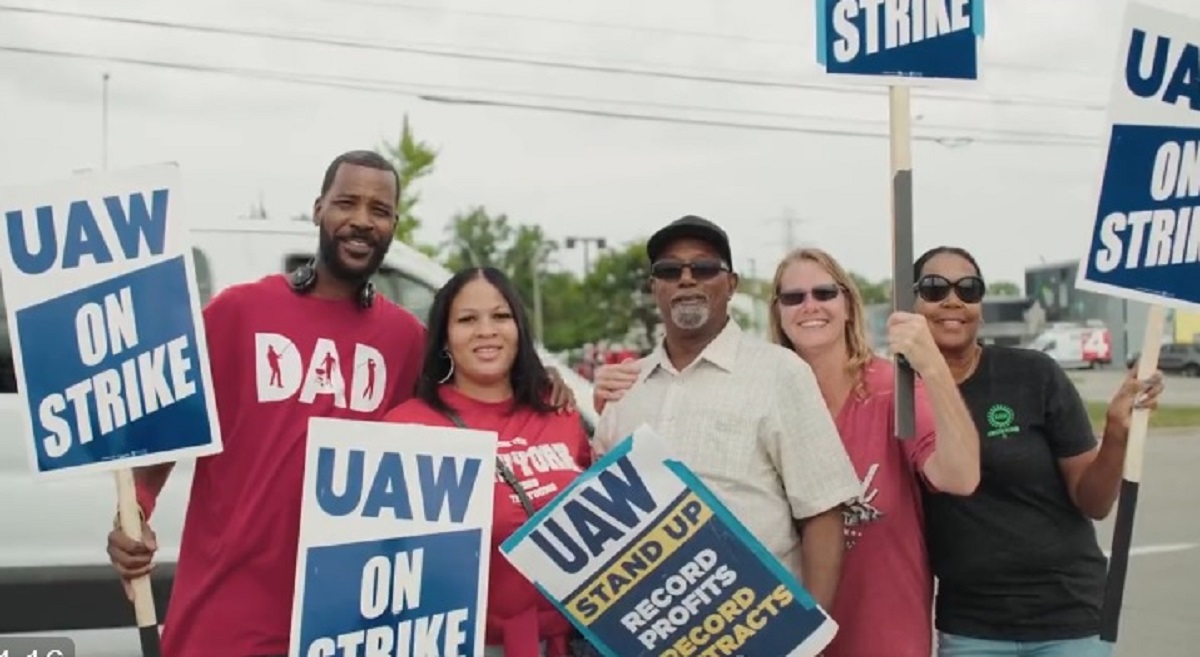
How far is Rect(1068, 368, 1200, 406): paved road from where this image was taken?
101 feet

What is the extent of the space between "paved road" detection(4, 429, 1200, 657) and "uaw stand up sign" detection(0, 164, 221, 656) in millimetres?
2361

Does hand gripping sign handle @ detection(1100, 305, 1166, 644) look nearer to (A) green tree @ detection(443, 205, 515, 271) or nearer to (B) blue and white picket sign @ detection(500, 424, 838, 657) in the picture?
(B) blue and white picket sign @ detection(500, 424, 838, 657)

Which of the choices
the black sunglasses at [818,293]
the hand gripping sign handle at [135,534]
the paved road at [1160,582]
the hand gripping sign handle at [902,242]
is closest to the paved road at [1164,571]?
the paved road at [1160,582]

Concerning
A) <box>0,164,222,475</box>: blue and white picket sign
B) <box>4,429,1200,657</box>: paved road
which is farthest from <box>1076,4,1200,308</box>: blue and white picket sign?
<box>4,429,1200,657</box>: paved road

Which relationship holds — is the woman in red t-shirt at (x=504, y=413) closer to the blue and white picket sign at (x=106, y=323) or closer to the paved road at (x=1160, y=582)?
the blue and white picket sign at (x=106, y=323)

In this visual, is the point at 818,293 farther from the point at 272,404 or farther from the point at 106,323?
the point at 106,323

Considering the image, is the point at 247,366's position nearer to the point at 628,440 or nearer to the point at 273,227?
the point at 628,440

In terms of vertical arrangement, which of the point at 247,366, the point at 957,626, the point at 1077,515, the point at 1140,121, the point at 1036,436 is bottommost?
the point at 957,626

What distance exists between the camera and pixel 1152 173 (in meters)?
2.98

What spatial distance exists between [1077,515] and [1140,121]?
3.34 feet

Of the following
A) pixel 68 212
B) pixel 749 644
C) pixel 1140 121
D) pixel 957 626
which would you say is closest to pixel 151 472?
pixel 68 212

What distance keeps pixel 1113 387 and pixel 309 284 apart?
120ft

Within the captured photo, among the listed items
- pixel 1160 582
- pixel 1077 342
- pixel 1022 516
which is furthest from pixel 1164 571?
pixel 1077 342

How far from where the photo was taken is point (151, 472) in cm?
310
